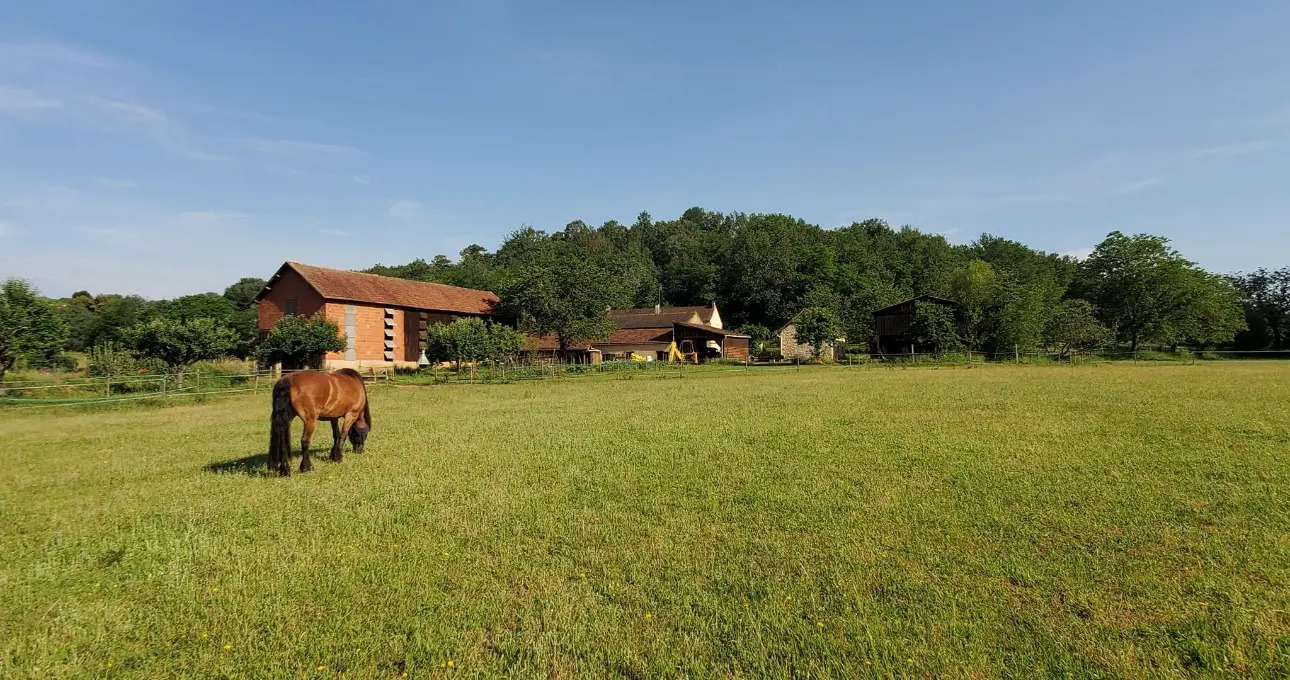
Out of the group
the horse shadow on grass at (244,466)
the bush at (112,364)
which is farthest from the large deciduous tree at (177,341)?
the horse shadow on grass at (244,466)

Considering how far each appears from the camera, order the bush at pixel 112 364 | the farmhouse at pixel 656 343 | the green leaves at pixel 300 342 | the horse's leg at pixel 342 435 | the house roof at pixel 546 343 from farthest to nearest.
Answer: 1. the farmhouse at pixel 656 343
2. the house roof at pixel 546 343
3. the green leaves at pixel 300 342
4. the bush at pixel 112 364
5. the horse's leg at pixel 342 435

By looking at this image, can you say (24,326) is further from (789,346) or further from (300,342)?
(789,346)

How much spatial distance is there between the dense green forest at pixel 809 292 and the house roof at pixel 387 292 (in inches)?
122

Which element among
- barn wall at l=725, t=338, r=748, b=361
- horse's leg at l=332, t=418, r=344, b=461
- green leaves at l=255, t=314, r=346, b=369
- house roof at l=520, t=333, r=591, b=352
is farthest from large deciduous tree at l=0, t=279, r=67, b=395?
barn wall at l=725, t=338, r=748, b=361

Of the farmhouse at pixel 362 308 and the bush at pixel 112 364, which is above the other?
the farmhouse at pixel 362 308

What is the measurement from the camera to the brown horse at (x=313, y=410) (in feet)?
29.7

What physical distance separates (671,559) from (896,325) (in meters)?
57.5

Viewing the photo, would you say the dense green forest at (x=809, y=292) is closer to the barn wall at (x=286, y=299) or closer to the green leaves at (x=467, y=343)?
the barn wall at (x=286, y=299)

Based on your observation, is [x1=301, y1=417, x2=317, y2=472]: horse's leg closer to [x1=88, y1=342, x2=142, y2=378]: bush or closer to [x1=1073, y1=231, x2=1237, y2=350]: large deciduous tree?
[x1=88, y1=342, x2=142, y2=378]: bush

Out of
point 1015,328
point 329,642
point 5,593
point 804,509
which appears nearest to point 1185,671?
point 804,509

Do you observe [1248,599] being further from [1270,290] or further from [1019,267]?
[1019,267]

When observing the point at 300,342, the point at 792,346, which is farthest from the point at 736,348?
the point at 300,342

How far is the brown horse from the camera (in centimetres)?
905

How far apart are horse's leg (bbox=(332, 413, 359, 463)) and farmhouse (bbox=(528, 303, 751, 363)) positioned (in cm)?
4717
